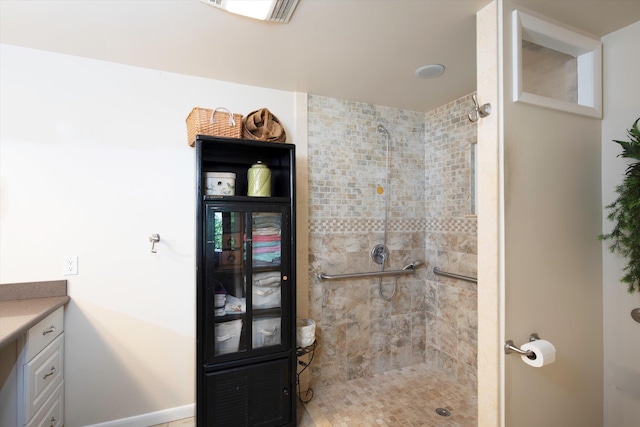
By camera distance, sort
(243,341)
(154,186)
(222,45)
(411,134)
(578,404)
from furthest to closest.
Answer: (411,134) → (154,186) → (243,341) → (222,45) → (578,404)

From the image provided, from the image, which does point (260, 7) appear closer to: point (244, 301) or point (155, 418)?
point (244, 301)

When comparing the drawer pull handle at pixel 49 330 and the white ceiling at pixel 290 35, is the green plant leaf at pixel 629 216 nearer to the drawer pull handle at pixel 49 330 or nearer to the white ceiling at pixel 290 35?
the white ceiling at pixel 290 35

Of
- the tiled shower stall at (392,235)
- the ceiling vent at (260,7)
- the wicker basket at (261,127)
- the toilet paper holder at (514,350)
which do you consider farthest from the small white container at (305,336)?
the ceiling vent at (260,7)

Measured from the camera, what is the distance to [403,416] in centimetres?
205

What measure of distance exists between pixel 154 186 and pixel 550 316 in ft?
7.91

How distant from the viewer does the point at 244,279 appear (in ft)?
6.10

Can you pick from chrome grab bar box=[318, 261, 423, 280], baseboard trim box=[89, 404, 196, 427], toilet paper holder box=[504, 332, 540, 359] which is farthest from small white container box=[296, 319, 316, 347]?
toilet paper holder box=[504, 332, 540, 359]

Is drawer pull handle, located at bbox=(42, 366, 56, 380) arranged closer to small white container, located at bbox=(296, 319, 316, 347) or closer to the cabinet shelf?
the cabinet shelf

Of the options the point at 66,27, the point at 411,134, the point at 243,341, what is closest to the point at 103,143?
the point at 66,27

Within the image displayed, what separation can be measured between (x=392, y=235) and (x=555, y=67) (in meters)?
1.60

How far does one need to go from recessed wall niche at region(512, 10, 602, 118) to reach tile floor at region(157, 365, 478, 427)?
204 centimetres

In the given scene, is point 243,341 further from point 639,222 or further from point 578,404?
point 639,222

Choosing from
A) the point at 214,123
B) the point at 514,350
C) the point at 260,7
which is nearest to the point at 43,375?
the point at 214,123

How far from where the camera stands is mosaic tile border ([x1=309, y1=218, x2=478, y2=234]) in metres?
2.43
